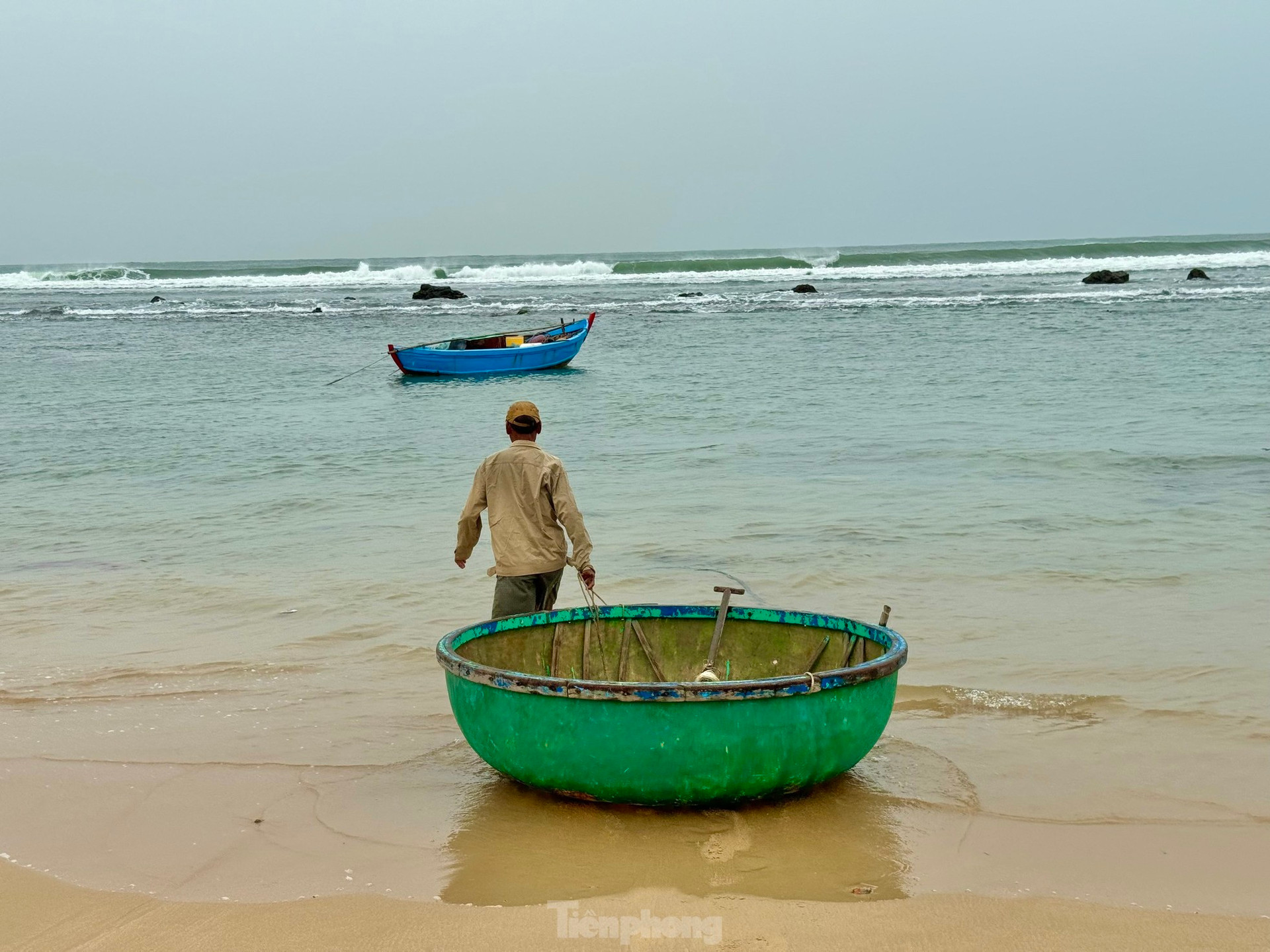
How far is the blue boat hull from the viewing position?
23141 millimetres

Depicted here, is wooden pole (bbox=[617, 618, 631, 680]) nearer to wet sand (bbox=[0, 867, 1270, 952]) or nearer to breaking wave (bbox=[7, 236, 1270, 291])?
wet sand (bbox=[0, 867, 1270, 952])

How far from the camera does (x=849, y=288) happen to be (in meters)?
46.4

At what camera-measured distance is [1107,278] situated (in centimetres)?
4325

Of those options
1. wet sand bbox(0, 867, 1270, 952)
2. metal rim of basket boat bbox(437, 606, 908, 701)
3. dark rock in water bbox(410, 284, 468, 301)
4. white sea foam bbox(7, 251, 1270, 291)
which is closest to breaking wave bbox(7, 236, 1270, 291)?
white sea foam bbox(7, 251, 1270, 291)

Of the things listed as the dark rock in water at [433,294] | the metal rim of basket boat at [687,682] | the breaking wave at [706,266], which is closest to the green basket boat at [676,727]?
the metal rim of basket boat at [687,682]

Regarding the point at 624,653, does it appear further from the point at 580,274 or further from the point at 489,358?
the point at 580,274

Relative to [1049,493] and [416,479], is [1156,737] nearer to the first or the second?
[1049,493]

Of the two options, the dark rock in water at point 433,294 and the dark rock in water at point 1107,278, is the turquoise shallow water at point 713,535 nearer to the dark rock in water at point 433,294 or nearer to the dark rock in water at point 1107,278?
the dark rock in water at point 1107,278

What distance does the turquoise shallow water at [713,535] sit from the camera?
5.50m

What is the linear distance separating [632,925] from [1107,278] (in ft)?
143

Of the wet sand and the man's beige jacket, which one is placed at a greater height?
the man's beige jacket

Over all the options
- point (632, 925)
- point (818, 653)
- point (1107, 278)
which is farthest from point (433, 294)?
point (632, 925)

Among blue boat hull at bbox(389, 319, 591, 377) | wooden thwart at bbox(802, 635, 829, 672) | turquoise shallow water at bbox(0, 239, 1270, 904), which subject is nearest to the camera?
wooden thwart at bbox(802, 635, 829, 672)

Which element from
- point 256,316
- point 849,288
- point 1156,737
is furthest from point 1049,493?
point 849,288
